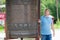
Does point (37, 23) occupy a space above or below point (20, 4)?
below

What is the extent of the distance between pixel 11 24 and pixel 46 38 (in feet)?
7.44

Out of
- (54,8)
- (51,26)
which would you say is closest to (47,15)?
(51,26)

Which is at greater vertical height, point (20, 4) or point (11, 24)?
point (20, 4)

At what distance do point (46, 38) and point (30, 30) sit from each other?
1992mm

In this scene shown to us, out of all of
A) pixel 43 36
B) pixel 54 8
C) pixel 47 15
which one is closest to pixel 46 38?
pixel 43 36

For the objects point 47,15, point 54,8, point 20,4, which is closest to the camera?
point 20,4

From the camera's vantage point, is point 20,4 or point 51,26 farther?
point 51,26

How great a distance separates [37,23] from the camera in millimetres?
7473

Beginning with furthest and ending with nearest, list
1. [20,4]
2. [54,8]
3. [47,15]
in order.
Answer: [54,8] → [47,15] → [20,4]

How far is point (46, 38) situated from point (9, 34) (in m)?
2.25

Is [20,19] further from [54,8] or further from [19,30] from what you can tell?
[54,8]

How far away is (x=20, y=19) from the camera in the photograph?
24.4 feet

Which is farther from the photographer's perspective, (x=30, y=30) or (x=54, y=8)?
(x=54, y=8)

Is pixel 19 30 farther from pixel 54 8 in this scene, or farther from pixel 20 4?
pixel 54 8
